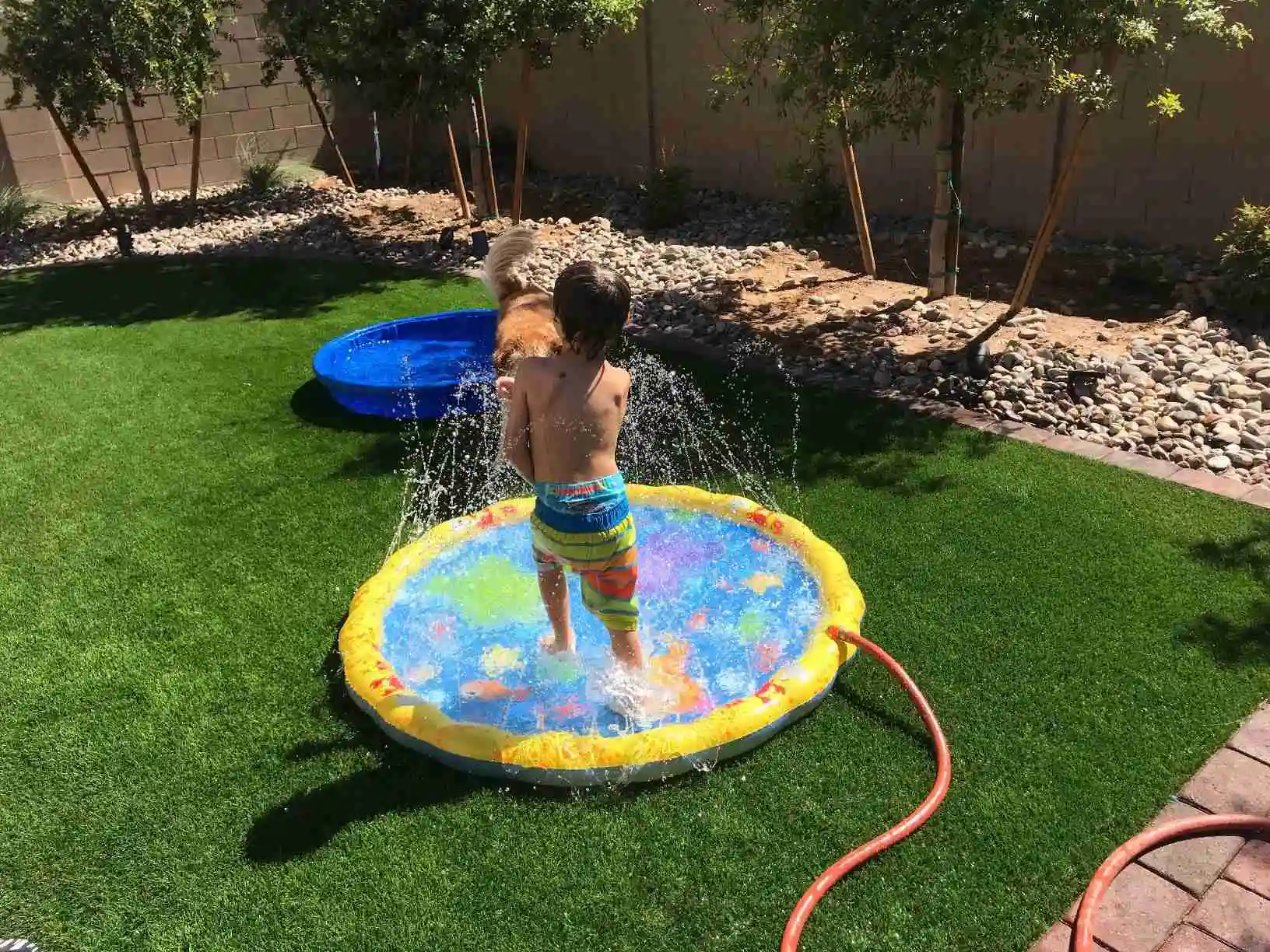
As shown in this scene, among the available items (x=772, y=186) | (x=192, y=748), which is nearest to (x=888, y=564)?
(x=192, y=748)

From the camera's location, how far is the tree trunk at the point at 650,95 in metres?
11.9

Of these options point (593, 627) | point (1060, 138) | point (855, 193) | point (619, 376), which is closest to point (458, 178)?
point (855, 193)

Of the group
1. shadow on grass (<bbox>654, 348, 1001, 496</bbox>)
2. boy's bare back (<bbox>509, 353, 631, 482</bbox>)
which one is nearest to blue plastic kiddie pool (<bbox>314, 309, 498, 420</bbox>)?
shadow on grass (<bbox>654, 348, 1001, 496</bbox>)

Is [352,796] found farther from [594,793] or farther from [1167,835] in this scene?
[1167,835]

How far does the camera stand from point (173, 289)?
993 cm

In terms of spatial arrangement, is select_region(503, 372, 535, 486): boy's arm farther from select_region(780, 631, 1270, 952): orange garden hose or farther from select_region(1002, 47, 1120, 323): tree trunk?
select_region(1002, 47, 1120, 323): tree trunk

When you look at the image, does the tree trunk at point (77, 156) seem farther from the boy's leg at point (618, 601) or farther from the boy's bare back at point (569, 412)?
the boy's leg at point (618, 601)

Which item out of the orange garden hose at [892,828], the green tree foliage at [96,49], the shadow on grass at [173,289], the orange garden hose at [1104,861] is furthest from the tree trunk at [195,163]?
the orange garden hose at [1104,861]

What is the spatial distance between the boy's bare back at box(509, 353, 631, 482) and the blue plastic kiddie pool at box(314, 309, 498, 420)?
3.02 metres

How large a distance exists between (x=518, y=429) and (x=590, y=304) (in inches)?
19.5

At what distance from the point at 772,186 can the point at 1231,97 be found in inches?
189

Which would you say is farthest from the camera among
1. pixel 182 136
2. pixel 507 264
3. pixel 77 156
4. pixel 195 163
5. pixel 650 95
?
pixel 182 136

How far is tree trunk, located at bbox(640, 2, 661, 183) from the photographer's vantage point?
11.9 metres

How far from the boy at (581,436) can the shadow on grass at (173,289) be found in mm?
6476
